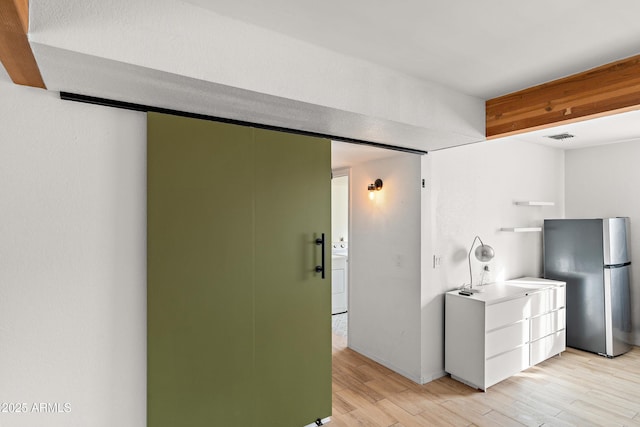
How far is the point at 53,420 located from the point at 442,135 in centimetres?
290

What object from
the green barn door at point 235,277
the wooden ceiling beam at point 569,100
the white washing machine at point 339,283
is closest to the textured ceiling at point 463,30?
the wooden ceiling beam at point 569,100

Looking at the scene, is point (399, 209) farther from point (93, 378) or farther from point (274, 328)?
point (93, 378)

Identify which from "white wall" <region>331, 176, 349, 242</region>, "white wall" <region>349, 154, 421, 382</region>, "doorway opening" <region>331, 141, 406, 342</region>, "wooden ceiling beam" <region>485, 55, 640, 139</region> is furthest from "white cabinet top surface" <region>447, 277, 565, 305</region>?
"white wall" <region>331, 176, 349, 242</region>

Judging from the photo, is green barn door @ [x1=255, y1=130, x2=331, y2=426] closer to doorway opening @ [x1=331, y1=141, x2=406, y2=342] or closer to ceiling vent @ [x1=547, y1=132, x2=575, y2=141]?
doorway opening @ [x1=331, y1=141, x2=406, y2=342]

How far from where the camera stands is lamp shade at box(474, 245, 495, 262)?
11.1ft

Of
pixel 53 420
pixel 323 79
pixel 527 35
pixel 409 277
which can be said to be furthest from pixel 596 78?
pixel 53 420

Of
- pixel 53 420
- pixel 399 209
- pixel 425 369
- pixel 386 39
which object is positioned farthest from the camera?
pixel 399 209

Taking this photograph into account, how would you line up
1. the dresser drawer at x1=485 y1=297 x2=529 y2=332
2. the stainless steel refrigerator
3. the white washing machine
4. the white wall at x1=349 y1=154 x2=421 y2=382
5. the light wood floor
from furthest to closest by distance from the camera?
the white washing machine < the stainless steel refrigerator < the white wall at x1=349 y1=154 x2=421 y2=382 < the dresser drawer at x1=485 y1=297 x2=529 y2=332 < the light wood floor

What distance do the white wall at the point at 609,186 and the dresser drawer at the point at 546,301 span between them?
3.57ft

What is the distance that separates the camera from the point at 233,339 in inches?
84.9

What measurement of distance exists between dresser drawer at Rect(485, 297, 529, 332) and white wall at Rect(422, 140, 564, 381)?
462mm

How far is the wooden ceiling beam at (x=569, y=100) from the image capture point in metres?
1.99

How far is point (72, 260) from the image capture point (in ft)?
5.71

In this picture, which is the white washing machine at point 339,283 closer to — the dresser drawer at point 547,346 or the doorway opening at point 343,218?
the doorway opening at point 343,218
